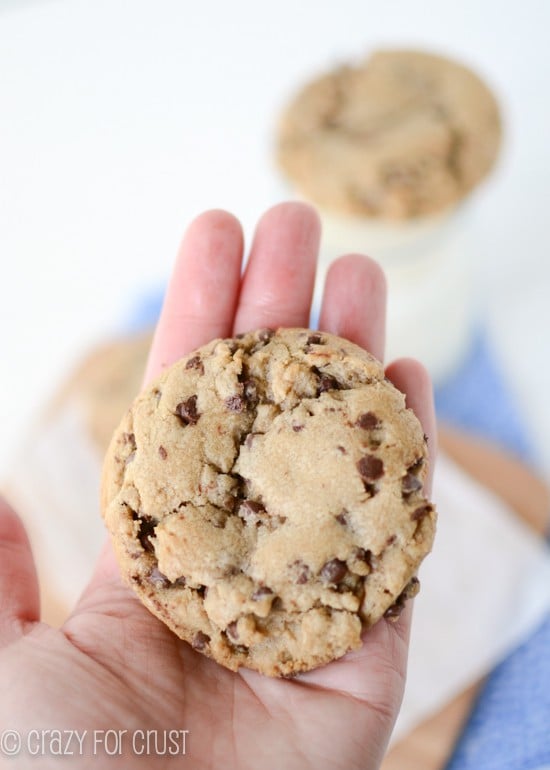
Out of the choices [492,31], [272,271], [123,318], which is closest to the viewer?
[272,271]

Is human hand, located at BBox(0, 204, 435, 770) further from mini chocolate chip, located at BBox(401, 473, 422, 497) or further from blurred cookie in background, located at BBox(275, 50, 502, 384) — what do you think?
blurred cookie in background, located at BBox(275, 50, 502, 384)

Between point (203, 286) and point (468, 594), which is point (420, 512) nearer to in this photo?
point (203, 286)

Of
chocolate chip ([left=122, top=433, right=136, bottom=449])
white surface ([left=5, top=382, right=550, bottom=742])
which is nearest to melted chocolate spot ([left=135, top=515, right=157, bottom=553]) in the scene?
chocolate chip ([left=122, top=433, right=136, bottom=449])

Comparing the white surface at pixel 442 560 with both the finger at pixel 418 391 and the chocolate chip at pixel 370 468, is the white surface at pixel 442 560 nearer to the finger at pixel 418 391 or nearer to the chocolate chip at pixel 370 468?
the finger at pixel 418 391

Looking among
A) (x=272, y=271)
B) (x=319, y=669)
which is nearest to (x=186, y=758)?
(x=319, y=669)

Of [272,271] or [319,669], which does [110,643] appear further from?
[272,271]

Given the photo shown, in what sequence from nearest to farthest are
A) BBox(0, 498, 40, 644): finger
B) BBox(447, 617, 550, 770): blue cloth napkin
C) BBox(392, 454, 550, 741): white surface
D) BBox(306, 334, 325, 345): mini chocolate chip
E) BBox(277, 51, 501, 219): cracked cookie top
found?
BBox(0, 498, 40, 644): finger, BBox(306, 334, 325, 345): mini chocolate chip, BBox(447, 617, 550, 770): blue cloth napkin, BBox(392, 454, 550, 741): white surface, BBox(277, 51, 501, 219): cracked cookie top
